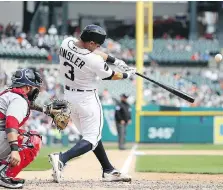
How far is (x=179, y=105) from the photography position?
2269 centimetres

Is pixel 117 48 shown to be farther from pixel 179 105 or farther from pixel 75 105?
pixel 75 105

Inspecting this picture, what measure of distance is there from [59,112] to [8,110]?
38.0 inches

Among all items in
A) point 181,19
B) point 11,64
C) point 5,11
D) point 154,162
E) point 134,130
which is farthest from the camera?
point 181,19

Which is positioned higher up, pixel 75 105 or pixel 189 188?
pixel 75 105

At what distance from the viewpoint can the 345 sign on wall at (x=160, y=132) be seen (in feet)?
68.3

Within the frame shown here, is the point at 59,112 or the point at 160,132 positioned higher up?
the point at 59,112

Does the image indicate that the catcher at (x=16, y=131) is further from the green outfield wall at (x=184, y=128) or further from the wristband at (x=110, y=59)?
the green outfield wall at (x=184, y=128)

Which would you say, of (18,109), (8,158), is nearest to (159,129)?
(8,158)

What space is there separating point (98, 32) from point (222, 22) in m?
23.9

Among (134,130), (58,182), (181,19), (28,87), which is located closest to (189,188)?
(58,182)

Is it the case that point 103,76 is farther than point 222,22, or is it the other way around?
point 222,22

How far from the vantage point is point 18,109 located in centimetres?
607

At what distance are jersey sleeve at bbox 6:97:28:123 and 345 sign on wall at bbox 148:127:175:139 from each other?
581 inches

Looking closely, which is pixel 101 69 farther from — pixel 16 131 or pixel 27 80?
pixel 16 131
